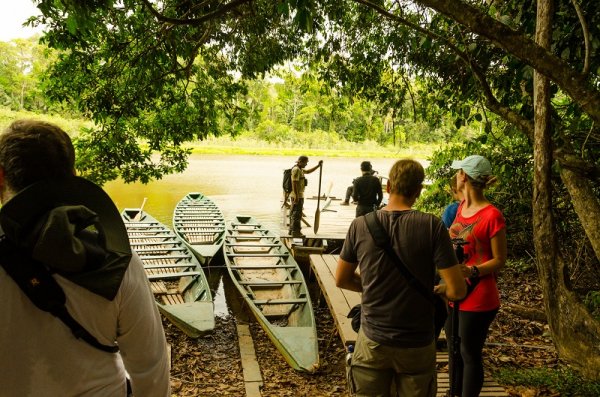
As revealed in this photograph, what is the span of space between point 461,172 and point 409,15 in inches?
186

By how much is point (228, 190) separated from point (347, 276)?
1840cm

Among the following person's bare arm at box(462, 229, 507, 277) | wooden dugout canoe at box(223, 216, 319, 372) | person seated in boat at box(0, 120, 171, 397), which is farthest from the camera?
wooden dugout canoe at box(223, 216, 319, 372)

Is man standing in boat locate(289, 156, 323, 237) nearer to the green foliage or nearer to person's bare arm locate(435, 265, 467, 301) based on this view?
the green foliage

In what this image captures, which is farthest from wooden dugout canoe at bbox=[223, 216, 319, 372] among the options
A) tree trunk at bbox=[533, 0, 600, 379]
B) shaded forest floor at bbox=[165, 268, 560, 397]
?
tree trunk at bbox=[533, 0, 600, 379]

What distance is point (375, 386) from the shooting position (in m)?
2.03

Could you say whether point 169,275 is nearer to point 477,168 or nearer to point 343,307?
point 343,307

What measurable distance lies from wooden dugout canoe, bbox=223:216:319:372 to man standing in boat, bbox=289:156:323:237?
0.46 meters

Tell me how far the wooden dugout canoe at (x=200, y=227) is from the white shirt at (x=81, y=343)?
7.11 m

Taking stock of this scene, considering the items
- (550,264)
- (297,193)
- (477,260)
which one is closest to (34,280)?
(477,260)

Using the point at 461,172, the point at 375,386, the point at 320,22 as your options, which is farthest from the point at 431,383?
the point at 320,22

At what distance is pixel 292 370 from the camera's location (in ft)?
15.5

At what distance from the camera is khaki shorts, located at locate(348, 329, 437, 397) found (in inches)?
77.8

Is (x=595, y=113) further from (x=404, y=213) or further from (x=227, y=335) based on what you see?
(x=227, y=335)

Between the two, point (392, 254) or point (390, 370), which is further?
point (390, 370)
